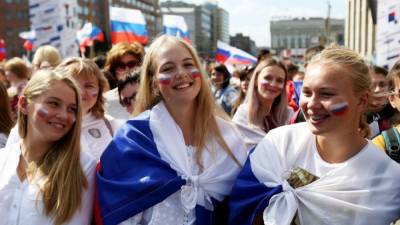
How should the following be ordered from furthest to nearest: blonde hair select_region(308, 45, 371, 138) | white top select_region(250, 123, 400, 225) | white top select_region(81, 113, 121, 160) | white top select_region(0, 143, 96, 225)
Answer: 1. white top select_region(81, 113, 121, 160)
2. white top select_region(0, 143, 96, 225)
3. blonde hair select_region(308, 45, 371, 138)
4. white top select_region(250, 123, 400, 225)

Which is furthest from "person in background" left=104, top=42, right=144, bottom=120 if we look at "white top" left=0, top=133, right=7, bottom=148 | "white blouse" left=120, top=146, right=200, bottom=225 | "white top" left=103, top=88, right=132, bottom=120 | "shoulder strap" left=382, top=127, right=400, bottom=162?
"shoulder strap" left=382, top=127, right=400, bottom=162

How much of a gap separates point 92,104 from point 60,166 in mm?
1147

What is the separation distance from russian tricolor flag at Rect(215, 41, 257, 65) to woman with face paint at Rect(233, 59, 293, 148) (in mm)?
7530

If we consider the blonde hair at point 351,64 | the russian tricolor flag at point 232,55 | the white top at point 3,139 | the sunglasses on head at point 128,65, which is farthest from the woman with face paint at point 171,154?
the russian tricolor flag at point 232,55

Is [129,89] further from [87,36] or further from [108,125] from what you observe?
[87,36]

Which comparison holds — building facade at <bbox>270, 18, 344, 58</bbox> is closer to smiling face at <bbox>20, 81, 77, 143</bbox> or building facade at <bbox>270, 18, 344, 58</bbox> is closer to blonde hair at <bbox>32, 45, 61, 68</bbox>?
blonde hair at <bbox>32, 45, 61, 68</bbox>

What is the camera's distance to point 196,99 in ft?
9.22

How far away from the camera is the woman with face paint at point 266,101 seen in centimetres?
431

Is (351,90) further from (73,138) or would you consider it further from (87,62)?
(87,62)

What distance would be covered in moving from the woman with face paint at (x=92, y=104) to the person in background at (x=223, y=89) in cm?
376

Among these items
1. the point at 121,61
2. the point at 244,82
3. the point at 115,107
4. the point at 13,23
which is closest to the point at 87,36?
the point at 244,82

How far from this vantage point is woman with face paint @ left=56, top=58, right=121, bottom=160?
348 cm

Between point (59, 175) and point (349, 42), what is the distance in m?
26.3

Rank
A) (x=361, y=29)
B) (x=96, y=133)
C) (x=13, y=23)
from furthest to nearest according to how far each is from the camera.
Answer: (x=13, y=23) → (x=361, y=29) → (x=96, y=133)
